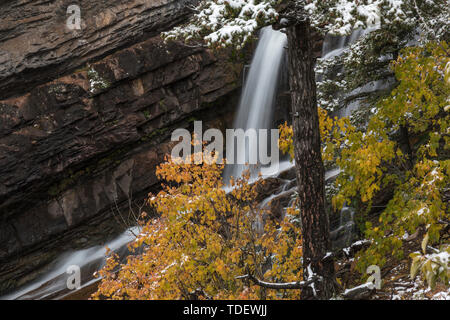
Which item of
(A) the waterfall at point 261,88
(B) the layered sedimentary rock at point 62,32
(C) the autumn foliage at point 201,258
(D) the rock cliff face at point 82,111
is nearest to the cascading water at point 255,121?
(A) the waterfall at point 261,88

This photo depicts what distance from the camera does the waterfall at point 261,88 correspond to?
16453 millimetres

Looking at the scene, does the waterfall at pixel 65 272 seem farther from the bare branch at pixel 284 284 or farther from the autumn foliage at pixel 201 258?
the bare branch at pixel 284 284

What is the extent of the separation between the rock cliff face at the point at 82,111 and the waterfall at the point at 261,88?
1.45 metres

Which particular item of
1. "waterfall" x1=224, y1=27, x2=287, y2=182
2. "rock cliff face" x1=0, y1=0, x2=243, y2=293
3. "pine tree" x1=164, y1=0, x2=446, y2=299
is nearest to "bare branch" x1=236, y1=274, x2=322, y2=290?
"pine tree" x1=164, y1=0, x2=446, y2=299

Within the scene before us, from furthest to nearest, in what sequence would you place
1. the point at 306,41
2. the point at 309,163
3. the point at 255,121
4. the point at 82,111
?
the point at 255,121, the point at 82,111, the point at 309,163, the point at 306,41

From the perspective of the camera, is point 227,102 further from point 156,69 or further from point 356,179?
point 356,179

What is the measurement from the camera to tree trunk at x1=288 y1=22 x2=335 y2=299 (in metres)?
5.44

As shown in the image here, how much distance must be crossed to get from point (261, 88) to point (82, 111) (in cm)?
724

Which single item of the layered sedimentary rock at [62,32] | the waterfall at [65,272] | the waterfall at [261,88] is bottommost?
the waterfall at [65,272]

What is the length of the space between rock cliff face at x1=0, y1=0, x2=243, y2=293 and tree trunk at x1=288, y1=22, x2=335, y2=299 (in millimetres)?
11012

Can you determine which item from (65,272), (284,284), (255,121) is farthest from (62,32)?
(284,284)

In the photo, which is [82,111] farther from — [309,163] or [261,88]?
[309,163]

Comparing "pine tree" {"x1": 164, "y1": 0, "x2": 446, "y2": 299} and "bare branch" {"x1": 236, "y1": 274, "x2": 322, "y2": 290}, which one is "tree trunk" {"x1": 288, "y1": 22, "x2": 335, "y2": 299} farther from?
"bare branch" {"x1": 236, "y1": 274, "x2": 322, "y2": 290}

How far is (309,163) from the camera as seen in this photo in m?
5.61
